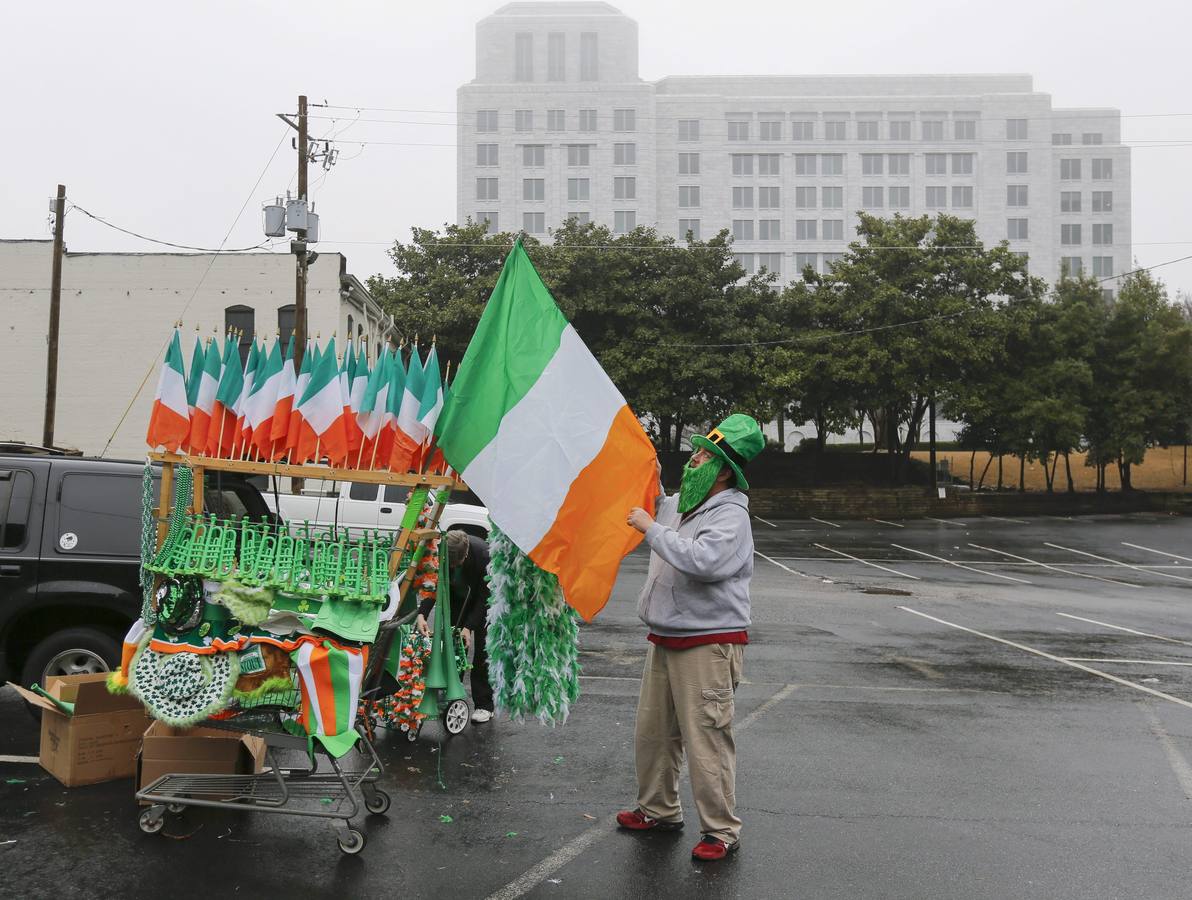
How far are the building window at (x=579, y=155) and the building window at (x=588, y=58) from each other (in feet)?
45.1

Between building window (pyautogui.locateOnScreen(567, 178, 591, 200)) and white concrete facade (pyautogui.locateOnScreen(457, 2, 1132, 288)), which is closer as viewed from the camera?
building window (pyautogui.locateOnScreen(567, 178, 591, 200))

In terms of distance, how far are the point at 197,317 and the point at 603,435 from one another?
31589 millimetres

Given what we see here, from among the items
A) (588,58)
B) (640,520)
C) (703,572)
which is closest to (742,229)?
(588,58)

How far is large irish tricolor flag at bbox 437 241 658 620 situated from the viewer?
5191 millimetres

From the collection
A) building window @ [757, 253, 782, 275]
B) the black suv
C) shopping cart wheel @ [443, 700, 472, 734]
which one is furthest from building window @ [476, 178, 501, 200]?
shopping cart wheel @ [443, 700, 472, 734]

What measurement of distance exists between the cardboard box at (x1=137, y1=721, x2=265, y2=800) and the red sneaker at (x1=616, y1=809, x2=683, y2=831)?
2150 mm

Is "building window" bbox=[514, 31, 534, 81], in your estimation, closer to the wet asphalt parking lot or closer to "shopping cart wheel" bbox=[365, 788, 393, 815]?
the wet asphalt parking lot

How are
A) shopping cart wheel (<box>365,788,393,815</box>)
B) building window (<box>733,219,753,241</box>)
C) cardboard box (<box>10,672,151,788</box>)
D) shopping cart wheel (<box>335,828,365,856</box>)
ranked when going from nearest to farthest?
shopping cart wheel (<box>335,828,365,856</box>) → shopping cart wheel (<box>365,788,393,815</box>) → cardboard box (<box>10,672,151,788</box>) → building window (<box>733,219,753,241</box>)

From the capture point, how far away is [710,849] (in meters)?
4.94

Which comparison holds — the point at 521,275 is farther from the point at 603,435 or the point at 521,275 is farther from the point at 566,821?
the point at 566,821

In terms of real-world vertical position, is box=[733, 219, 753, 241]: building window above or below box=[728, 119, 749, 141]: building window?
below

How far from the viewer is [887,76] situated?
88.8 m

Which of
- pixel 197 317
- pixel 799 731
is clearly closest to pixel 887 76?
pixel 197 317

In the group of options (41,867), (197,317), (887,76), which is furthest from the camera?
(887,76)
